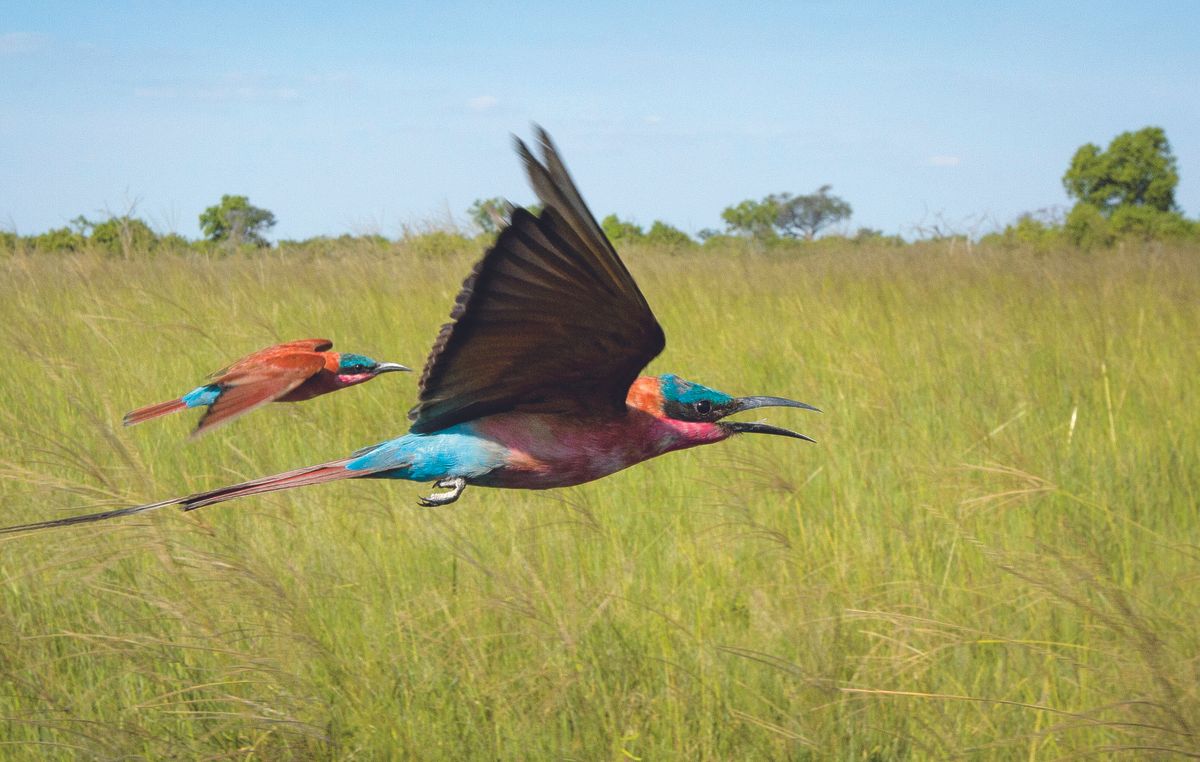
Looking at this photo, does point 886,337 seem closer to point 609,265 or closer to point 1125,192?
point 609,265

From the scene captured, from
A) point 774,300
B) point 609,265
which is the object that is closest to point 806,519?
point 609,265

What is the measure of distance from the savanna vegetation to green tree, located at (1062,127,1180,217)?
59.4 ft

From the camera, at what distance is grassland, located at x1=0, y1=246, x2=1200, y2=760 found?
1785 mm

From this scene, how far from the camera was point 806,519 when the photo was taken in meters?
2.78

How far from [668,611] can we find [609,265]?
1476 millimetres

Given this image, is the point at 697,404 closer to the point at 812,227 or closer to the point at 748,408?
the point at 748,408

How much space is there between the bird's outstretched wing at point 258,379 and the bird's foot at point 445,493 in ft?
0.57

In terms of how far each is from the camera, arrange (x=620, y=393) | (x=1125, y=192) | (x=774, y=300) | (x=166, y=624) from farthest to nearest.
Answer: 1. (x=1125, y=192)
2. (x=774, y=300)
3. (x=166, y=624)
4. (x=620, y=393)

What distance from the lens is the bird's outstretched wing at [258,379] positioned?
3.15 ft

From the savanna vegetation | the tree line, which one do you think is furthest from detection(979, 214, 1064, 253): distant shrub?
the savanna vegetation

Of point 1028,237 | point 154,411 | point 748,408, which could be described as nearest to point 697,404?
point 748,408

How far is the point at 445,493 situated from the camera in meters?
1.04

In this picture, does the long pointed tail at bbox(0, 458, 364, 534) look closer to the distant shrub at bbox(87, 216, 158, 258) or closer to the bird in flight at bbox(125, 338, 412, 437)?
the bird in flight at bbox(125, 338, 412, 437)

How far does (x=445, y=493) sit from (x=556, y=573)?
1304 mm
